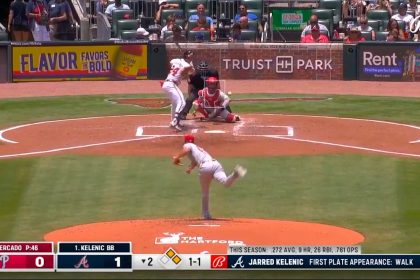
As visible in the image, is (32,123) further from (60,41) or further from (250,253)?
(250,253)

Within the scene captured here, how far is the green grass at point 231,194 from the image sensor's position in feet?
67.7

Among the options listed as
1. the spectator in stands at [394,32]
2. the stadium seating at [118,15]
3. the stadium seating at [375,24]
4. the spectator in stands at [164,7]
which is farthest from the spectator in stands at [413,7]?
the stadium seating at [118,15]

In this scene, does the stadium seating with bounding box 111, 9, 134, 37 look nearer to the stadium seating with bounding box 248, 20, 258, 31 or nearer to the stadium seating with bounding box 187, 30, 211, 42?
the stadium seating with bounding box 187, 30, 211, 42

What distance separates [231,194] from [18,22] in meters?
18.4

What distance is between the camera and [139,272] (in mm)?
17312

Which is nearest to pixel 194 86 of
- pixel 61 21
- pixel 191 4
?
pixel 61 21

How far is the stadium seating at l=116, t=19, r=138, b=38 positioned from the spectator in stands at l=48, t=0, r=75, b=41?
162 centimetres

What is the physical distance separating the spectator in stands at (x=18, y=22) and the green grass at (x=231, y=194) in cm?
1410

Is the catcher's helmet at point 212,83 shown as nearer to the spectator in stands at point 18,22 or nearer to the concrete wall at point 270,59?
the concrete wall at point 270,59

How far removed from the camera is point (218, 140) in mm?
28172

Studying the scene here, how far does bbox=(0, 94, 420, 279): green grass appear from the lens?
67.7 ft

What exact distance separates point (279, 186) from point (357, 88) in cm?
1394

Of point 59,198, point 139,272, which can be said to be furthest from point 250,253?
point 59,198

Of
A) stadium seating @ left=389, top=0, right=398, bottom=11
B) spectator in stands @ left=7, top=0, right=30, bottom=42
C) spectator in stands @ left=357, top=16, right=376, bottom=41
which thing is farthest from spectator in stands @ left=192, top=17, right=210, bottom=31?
stadium seating @ left=389, top=0, right=398, bottom=11
